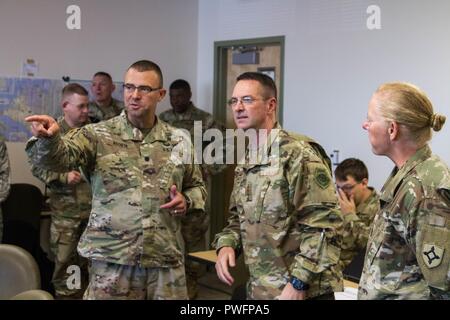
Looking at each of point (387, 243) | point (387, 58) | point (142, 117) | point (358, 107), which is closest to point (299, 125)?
point (358, 107)

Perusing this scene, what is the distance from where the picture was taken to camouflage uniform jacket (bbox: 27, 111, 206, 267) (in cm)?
261

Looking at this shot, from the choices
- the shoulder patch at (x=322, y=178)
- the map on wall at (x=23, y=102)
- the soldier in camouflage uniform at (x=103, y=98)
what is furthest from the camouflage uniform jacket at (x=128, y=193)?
the map on wall at (x=23, y=102)

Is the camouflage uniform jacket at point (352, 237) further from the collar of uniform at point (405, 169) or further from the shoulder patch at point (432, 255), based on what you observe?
the shoulder patch at point (432, 255)

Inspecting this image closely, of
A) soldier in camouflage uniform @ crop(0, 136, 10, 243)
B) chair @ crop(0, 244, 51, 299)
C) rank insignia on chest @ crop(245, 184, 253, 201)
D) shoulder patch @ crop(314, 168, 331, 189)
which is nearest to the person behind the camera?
chair @ crop(0, 244, 51, 299)

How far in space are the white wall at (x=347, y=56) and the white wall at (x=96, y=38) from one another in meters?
0.59

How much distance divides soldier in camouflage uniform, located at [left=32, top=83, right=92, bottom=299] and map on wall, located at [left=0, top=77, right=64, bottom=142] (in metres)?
0.82

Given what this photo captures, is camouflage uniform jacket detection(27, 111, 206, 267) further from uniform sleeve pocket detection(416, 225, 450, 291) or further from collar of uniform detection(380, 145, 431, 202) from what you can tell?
uniform sleeve pocket detection(416, 225, 450, 291)

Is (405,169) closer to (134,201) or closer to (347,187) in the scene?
(134,201)

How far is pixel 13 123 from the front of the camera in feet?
16.4

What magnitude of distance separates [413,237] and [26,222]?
11.7 ft

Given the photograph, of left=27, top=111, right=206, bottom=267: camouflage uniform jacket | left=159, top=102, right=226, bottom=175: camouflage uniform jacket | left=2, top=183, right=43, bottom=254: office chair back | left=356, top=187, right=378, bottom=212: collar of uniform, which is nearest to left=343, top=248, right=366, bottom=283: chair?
left=356, top=187, right=378, bottom=212: collar of uniform

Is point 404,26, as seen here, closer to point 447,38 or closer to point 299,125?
point 447,38

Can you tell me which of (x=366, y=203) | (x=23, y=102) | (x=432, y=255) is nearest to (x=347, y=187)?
(x=366, y=203)

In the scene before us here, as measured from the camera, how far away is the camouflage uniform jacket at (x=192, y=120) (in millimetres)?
5559
